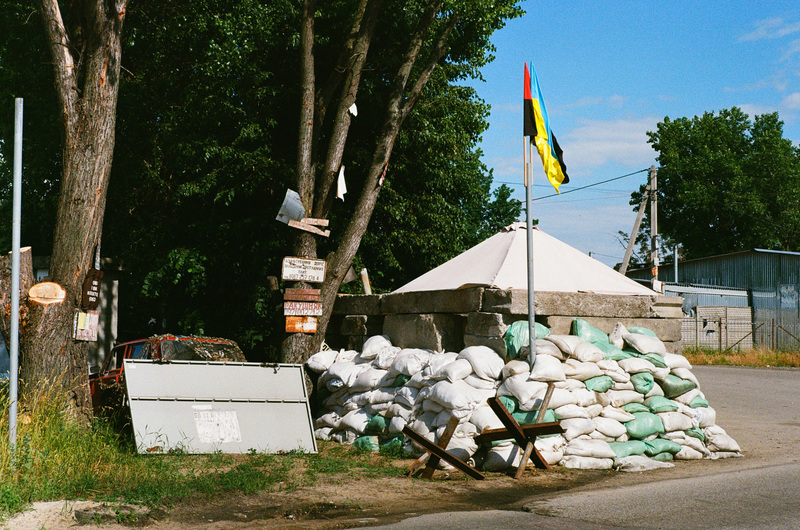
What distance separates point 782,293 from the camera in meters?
31.8

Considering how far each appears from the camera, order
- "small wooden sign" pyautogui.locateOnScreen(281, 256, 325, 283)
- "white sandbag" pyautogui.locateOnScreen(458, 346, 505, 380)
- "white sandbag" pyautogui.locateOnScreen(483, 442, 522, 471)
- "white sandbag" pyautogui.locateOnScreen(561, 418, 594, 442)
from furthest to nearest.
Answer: "small wooden sign" pyautogui.locateOnScreen(281, 256, 325, 283) < "white sandbag" pyautogui.locateOnScreen(458, 346, 505, 380) < "white sandbag" pyautogui.locateOnScreen(561, 418, 594, 442) < "white sandbag" pyautogui.locateOnScreen(483, 442, 522, 471)

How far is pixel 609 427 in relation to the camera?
827 centimetres

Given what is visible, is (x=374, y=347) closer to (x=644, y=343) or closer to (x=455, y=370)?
(x=455, y=370)

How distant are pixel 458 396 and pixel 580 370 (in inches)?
54.8

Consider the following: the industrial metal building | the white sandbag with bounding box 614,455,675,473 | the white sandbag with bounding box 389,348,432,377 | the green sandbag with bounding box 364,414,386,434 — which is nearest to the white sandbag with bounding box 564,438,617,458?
the white sandbag with bounding box 614,455,675,473

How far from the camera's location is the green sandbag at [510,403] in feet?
26.6

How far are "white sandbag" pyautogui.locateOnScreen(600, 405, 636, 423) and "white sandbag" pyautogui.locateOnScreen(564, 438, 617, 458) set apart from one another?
0.37 meters

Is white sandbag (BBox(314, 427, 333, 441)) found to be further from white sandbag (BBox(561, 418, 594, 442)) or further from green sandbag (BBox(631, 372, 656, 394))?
green sandbag (BBox(631, 372, 656, 394))

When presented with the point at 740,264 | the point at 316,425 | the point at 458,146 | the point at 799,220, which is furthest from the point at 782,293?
the point at 316,425

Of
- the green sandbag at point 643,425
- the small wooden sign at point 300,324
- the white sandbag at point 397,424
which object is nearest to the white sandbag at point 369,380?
the white sandbag at point 397,424

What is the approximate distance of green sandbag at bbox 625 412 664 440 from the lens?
8.39 metres

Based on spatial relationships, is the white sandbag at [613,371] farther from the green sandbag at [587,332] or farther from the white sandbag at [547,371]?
the white sandbag at [547,371]

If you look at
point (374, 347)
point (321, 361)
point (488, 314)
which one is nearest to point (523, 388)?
point (488, 314)

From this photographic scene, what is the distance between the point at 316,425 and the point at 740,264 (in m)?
29.3
